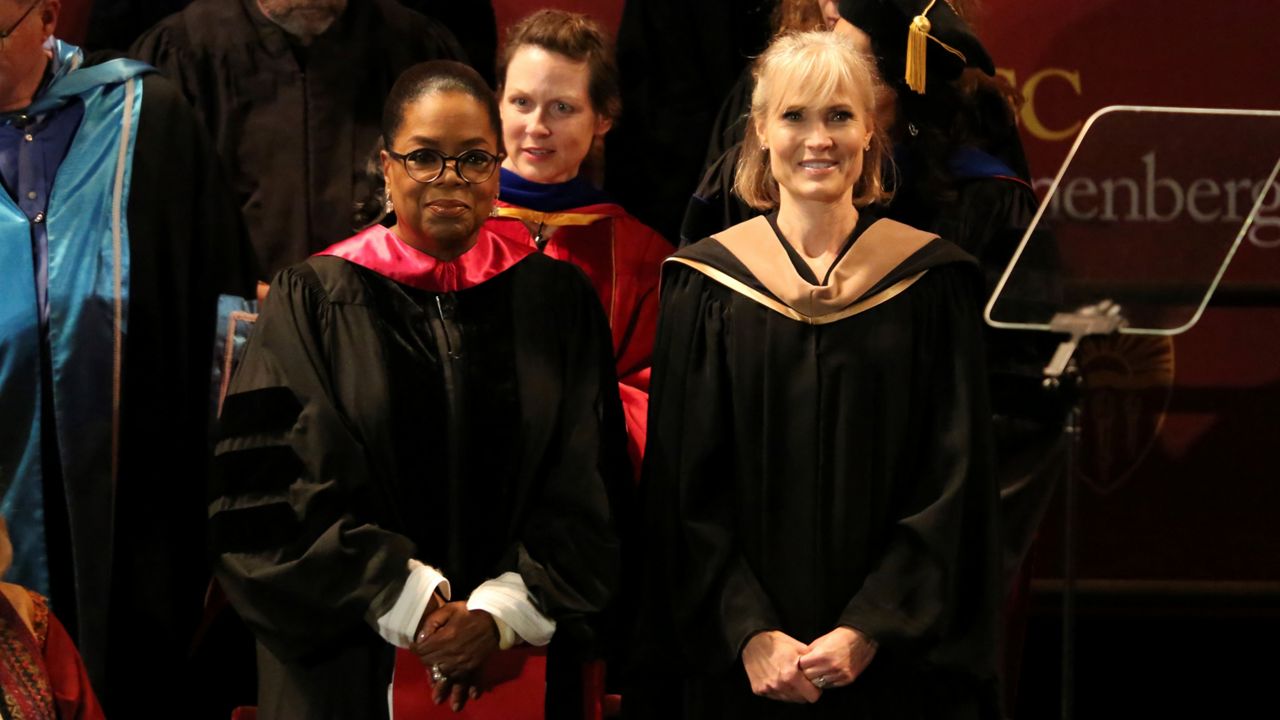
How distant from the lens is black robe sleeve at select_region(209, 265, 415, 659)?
3203mm

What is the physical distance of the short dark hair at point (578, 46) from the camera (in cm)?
433

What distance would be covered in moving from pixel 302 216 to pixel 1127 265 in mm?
2140

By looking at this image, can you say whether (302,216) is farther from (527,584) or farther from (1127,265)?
(1127,265)

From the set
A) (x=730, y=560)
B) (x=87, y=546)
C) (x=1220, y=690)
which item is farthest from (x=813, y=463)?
(x=1220, y=690)

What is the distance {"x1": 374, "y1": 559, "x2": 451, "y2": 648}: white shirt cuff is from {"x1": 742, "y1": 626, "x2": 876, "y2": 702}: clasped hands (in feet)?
2.17

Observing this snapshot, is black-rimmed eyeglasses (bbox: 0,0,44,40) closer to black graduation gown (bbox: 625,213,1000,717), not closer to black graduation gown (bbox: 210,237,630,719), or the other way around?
black graduation gown (bbox: 210,237,630,719)

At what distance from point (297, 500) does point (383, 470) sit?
0.18m

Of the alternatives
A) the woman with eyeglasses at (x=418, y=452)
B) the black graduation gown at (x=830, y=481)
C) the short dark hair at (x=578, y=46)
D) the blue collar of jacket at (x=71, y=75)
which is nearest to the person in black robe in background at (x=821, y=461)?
the black graduation gown at (x=830, y=481)

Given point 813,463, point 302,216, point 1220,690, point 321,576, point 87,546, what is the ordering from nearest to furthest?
point 321,576, point 813,463, point 87,546, point 302,216, point 1220,690

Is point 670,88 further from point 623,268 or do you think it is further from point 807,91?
point 807,91

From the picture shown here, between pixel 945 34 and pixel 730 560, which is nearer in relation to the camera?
pixel 730 560

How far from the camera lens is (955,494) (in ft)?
11.0

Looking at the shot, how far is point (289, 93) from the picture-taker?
4.51 metres

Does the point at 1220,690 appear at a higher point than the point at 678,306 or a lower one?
lower
